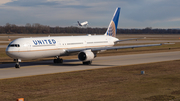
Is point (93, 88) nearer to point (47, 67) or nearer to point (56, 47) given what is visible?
point (47, 67)

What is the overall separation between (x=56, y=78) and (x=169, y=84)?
10.7 metres

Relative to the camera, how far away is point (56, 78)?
2375 centimetres

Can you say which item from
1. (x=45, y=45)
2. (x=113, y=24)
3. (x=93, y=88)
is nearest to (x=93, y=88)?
(x=93, y=88)

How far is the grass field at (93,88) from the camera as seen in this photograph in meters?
16.4

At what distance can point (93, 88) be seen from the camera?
63.0 feet

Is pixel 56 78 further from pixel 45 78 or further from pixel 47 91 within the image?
pixel 47 91

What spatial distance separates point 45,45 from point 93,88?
14.6 meters

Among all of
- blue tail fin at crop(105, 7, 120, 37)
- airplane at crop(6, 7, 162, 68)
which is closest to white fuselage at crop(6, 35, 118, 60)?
airplane at crop(6, 7, 162, 68)

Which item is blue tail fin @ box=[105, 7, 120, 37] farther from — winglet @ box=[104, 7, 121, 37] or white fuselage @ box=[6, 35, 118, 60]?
white fuselage @ box=[6, 35, 118, 60]

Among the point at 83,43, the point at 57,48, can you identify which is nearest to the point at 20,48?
the point at 57,48

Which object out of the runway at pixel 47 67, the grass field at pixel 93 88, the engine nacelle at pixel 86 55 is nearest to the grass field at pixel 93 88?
the grass field at pixel 93 88

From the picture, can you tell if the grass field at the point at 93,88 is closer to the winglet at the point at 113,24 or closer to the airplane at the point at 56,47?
the airplane at the point at 56,47

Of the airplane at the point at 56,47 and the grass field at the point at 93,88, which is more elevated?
the airplane at the point at 56,47

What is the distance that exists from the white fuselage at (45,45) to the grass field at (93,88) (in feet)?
20.9
